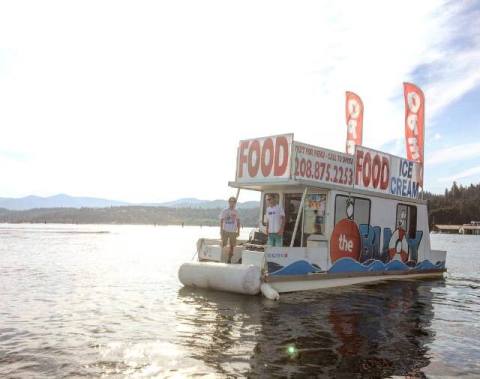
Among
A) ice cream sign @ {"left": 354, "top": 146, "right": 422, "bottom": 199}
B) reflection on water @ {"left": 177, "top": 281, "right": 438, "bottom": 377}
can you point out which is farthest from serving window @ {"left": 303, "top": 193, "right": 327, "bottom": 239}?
reflection on water @ {"left": 177, "top": 281, "right": 438, "bottom": 377}

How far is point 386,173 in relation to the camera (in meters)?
17.8

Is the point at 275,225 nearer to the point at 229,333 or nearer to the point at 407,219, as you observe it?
the point at 229,333

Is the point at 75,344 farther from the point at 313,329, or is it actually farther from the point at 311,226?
the point at 311,226

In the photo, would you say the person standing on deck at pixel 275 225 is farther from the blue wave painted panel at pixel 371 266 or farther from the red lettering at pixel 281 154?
the blue wave painted panel at pixel 371 266

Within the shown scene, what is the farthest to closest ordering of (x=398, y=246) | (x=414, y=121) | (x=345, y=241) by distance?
(x=414, y=121) → (x=398, y=246) → (x=345, y=241)

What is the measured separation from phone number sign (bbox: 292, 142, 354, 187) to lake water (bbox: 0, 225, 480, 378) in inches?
140

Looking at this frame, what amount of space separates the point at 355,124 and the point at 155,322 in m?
15.0

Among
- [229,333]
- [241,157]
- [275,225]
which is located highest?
[241,157]

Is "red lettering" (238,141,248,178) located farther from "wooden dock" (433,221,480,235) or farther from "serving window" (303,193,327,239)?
"wooden dock" (433,221,480,235)

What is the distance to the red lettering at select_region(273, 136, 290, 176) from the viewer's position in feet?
A: 48.0

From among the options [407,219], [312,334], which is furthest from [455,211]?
[312,334]

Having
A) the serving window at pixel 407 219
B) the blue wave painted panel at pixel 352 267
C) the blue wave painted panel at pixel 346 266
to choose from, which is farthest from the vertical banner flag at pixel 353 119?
the blue wave painted panel at pixel 346 266

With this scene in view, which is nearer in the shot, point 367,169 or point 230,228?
point 230,228

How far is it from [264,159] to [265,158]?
0.05m
